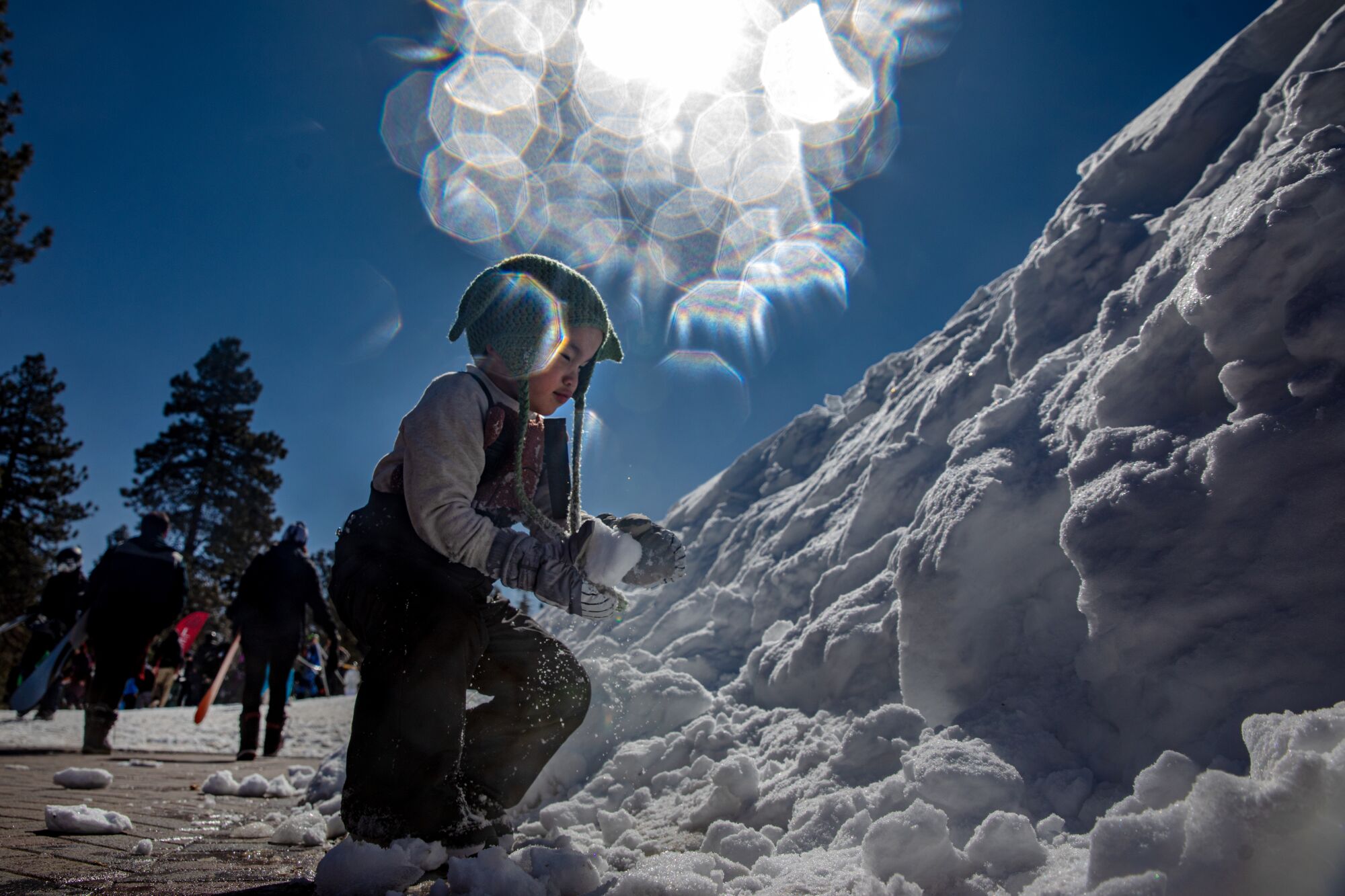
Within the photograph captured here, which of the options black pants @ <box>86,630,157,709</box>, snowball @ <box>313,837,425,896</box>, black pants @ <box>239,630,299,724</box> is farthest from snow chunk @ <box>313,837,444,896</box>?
black pants @ <box>86,630,157,709</box>

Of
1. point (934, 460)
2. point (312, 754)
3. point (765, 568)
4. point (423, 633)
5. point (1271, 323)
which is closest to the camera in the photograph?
point (423, 633)

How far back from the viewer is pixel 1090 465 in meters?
1.98

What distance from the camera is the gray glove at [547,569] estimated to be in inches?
64.1

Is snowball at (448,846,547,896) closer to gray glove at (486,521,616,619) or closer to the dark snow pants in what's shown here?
the dark snow pants

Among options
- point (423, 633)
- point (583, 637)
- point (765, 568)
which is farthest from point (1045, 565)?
point (583, 637)

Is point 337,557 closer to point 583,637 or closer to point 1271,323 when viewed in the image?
point 1271,323

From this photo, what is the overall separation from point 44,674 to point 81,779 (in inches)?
123

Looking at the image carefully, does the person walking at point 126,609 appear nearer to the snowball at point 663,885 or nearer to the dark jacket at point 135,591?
the dark jacket at point 135,591

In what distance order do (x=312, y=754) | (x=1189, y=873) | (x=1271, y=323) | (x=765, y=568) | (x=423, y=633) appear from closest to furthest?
(x=1189, y=873), (x=423, y=633), (x=1271, y=323), (x=765, y=568), (x=312, y=754)

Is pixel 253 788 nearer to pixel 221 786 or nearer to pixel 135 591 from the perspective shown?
pixel 221 786

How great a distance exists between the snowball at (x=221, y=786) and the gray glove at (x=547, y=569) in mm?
2650

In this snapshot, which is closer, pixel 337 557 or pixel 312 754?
pixel 337 557

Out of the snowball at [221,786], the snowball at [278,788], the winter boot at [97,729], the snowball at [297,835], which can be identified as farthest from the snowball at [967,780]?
the winter boot at [97,729]

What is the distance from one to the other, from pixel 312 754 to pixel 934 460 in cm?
576
